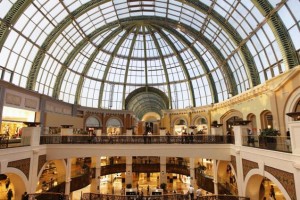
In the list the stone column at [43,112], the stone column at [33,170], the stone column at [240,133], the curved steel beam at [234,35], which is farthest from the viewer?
the stone column at [43,112]

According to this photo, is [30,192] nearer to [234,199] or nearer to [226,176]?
[234,199]

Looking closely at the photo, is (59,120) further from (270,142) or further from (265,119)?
(270,142)

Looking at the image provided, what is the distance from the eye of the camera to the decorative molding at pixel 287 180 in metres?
10.6

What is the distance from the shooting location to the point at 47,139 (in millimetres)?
21750

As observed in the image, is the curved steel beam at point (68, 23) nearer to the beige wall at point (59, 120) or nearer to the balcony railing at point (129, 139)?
the beige wall at point (59, 120)

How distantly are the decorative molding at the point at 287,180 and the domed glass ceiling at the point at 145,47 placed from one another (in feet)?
30.7

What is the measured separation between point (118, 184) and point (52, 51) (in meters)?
25.3

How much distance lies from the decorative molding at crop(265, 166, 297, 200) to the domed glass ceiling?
9360 millimetres

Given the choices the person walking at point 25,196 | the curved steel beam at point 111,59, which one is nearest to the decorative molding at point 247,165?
the person walking at point 25,196

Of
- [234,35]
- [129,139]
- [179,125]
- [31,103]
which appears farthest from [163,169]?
[234,35]

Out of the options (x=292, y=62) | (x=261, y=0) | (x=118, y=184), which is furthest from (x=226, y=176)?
(x=118, y=184)

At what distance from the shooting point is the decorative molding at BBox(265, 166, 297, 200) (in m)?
10.6

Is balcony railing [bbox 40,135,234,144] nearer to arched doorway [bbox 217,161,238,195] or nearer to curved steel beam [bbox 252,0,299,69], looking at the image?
arched doorway [bbox 217,161,238,195]

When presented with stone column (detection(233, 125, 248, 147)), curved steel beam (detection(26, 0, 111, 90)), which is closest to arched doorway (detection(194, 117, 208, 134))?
stone column (detection(233, 125, 248, 147))
